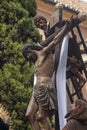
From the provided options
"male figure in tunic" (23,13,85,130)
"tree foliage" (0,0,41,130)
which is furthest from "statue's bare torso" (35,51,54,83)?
"tree foliage" (0,0,41,130)

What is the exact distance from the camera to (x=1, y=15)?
11.4 metres

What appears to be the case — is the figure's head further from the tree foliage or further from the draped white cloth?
the tree foliage

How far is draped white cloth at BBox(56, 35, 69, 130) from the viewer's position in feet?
20.5

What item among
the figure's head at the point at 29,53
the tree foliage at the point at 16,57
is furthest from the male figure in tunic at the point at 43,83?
the tree foliage at the point at 16,57

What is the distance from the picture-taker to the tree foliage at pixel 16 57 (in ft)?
33.3

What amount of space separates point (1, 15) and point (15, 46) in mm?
867

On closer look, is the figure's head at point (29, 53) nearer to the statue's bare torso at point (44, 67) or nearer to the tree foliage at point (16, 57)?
the statue's bare torso at point (44, 67)

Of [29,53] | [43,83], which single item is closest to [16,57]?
[29,53]

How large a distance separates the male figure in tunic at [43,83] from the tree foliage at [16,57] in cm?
360

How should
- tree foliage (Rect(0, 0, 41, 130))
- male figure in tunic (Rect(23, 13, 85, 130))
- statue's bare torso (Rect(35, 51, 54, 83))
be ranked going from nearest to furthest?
male figure in tunic (Rect(23, 13, 85, 130)), statue's bare torso (Rect(35, 51, 54, 83)), tree foliage (Rect(0, 0, 41, 130))

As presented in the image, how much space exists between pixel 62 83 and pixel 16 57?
15.0 ft

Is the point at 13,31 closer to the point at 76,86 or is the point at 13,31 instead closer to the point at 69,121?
the point at 76,86

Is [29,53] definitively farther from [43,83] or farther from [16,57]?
[16,57]

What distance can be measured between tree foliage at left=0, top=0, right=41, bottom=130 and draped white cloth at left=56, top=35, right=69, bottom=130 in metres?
3.51
